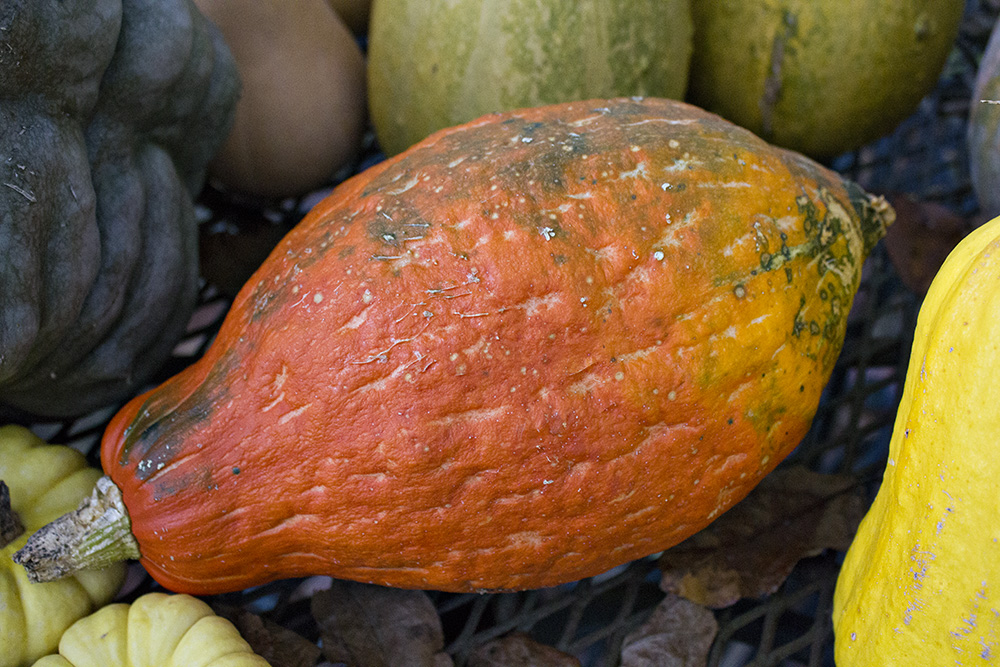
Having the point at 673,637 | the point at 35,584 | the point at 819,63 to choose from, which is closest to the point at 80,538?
the point at 35,584

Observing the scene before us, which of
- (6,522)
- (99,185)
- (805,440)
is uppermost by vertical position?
(99,185)

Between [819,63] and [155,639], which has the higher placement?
[819,63]

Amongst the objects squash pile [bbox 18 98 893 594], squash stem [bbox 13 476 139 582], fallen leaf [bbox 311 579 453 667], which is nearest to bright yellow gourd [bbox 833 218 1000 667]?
squash pile [bbox 18 98 893 594]

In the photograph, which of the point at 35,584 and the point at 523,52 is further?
→ the point at 523,52

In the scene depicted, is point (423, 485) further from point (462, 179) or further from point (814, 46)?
point (814, 46)

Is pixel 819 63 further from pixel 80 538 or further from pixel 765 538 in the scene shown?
pixel 80 538

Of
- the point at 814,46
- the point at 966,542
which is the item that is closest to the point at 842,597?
the point at 966,542
